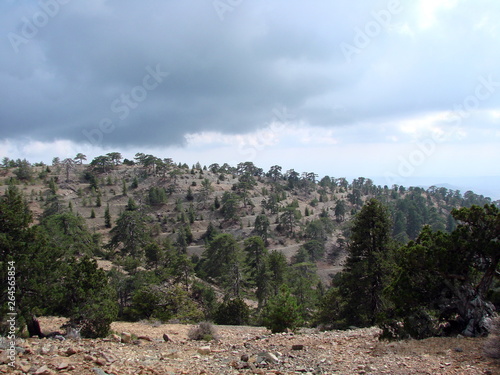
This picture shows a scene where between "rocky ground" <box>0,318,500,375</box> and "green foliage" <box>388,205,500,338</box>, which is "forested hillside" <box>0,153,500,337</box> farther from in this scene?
"rocky ground" <box>0,318,500,375</box>

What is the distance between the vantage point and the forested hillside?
11.5 m

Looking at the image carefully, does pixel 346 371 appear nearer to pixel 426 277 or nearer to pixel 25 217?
pixel 426 277

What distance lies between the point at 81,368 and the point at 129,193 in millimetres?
95257

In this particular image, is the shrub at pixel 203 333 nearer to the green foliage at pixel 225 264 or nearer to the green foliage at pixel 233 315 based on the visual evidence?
the green foliage at pixel 233 315

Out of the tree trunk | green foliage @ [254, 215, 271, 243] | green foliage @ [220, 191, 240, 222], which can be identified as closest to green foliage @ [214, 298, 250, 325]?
the tree trunk

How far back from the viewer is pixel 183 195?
325ft

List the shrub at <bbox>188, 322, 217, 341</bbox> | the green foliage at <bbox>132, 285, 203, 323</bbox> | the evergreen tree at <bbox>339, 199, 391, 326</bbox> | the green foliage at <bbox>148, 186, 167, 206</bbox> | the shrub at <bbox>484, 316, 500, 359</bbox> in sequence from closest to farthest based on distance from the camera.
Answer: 1. the shrub at <bbox>484, 316, 500, 359</bbox>
2. the shrub at <bbox>188, 322, 217, 341</bbox>
3. the evergreen tree at <bbox>339, 199, 391, 326</bbox>
4. the green foliage at <bbox>132, 285, 203, 323</bbox>
5. the green foliage at <bbox>148, 186, 167, 206</bbox>

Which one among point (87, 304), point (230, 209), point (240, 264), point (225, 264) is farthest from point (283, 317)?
point (230, 209)

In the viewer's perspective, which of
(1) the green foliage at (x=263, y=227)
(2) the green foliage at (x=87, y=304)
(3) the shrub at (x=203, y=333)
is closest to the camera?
(2) the green foliage at (x=87, y=304)

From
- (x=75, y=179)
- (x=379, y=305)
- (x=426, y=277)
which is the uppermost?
(x=75, y=179)

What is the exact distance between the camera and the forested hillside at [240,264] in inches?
454

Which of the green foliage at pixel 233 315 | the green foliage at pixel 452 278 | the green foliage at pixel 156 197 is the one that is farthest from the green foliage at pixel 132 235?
the green foliage at pixel 452 278

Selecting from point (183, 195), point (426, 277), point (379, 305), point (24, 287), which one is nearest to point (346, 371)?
point (426, 277)

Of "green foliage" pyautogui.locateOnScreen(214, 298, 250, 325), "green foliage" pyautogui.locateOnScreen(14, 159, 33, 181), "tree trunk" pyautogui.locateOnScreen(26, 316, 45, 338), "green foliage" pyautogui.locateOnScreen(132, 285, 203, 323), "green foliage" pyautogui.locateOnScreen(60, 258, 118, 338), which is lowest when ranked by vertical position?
"green foliage" pyautogui.locateOnScreen(214, 298, 250, 325)
